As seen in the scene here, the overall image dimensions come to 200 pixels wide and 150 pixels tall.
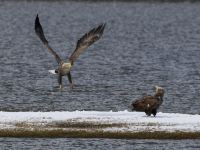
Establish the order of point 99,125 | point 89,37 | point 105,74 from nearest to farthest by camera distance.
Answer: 1. point 99,125
2. point 89,37
3. point 105,74

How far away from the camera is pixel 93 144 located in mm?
35781

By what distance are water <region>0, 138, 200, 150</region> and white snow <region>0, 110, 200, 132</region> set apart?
104 cm

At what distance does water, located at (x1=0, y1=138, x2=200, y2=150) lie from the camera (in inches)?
1391

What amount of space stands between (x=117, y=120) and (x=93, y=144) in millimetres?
3061

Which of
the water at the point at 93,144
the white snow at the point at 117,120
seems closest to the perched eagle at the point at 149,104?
the white snow at the point at 117,120

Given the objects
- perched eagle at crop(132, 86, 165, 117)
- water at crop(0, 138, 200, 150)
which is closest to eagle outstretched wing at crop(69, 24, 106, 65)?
perched eagle at crop(132, 86, 165, 117)

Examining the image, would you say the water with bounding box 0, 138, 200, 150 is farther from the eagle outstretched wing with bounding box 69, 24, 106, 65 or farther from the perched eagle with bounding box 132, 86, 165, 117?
the eagle outstretched wing with bounding box 69, 24, 106, 65

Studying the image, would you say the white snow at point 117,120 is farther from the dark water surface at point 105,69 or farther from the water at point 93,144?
the dark water surface at point 105,69

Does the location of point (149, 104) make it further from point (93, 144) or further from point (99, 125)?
point (93, 144)

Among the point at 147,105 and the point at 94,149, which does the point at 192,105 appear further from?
the point at 94,149

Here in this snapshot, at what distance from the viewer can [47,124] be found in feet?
125

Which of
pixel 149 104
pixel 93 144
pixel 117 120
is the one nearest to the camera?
pixel 93 144

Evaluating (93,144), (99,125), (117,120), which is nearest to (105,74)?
(117,120)

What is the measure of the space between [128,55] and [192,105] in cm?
3292
